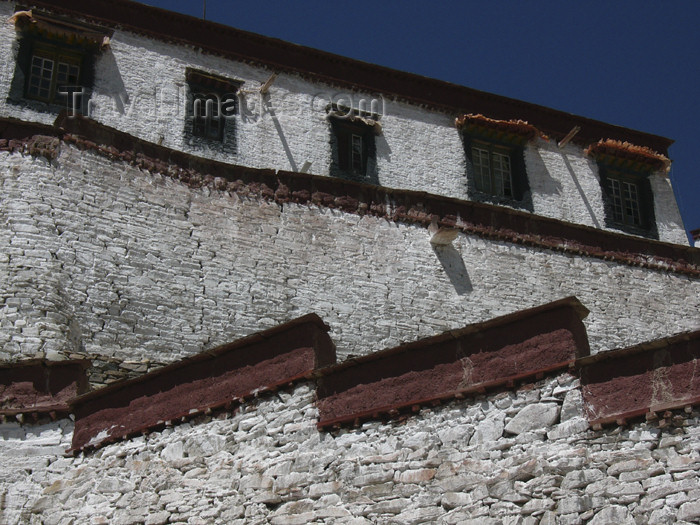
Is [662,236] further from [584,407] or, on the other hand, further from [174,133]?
[584,407]

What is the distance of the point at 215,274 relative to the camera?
1079 centimetres

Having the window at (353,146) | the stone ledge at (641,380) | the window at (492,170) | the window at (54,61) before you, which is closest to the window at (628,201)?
the window at (492,170)

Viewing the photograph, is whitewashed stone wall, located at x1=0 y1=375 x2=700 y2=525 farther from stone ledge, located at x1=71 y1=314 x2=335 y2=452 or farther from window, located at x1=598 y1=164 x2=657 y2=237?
window, located at x1=598 y1=164 x2=657 y2=237

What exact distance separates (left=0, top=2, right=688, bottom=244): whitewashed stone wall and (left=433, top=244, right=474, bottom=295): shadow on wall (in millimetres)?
1638

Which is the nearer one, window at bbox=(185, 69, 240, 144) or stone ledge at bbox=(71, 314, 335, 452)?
stone ledge at bbox=(71, 314, 335, 452)

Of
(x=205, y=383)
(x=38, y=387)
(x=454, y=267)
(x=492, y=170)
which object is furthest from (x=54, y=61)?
(x=492, y=170)

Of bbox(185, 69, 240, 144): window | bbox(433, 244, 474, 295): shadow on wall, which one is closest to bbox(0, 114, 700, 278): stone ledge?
bbox(433, 244, 474, 295): shadow on wall

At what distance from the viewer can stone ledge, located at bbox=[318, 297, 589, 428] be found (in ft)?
20.2

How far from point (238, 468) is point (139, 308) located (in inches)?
143

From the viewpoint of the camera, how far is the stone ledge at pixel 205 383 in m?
7.11

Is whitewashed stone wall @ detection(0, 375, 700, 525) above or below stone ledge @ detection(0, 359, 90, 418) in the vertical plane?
below

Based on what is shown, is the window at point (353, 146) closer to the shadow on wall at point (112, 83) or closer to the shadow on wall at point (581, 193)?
the shadow on wall at point (112, 83)

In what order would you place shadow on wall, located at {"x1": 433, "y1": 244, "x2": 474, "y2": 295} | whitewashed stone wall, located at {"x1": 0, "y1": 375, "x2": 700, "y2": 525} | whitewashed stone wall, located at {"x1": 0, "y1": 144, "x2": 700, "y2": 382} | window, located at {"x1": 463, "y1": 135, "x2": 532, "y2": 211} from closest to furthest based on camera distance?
whitewashed stone wall, located at {"x1": 0, "y1": 375, "x2": 700, "y2": 525}, whitewashed stone wall, located at {"x1": 0, "y1": 144, "x2": 700, "y2": 382}, shadow on wall, located at {"x1": 433, "y1": 244, "x2": 474, "y2": 295}, window, located at {"x1": 463, "y1": 135, "x2": 532, "y2": 211}

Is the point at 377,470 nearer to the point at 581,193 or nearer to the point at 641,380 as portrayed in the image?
the point at 641,380
